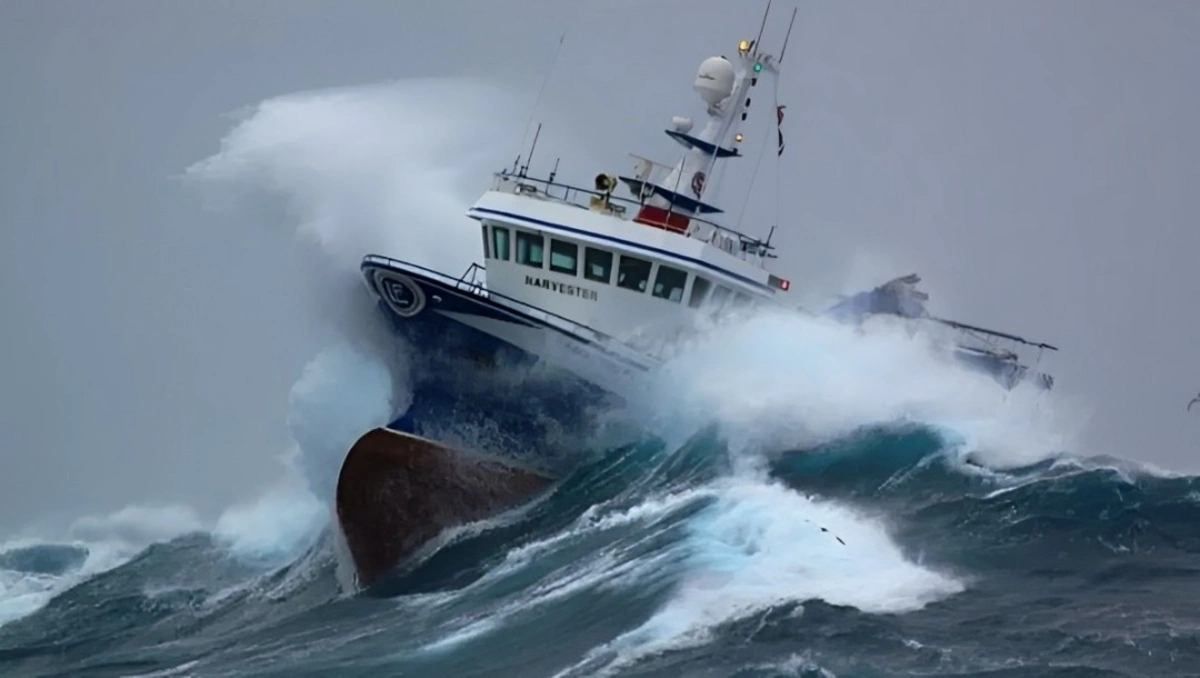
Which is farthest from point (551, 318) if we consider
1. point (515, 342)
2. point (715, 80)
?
point (715, 80)

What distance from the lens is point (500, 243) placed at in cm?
3272

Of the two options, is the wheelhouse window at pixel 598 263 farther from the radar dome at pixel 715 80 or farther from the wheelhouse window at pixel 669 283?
the radar dome at pixel 715 80

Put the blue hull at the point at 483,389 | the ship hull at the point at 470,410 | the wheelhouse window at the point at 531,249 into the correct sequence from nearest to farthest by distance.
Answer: the ship hull at the point at 470,410, the blue hull at the point at 483,389, the wheelhouse window at the point at 531,249

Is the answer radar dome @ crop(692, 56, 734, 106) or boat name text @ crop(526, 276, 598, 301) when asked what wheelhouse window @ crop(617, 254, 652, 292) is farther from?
radar dome @ crop(692, 56, 734, 106)

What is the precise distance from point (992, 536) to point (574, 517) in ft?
25.3

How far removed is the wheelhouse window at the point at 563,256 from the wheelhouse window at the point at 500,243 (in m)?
1.14

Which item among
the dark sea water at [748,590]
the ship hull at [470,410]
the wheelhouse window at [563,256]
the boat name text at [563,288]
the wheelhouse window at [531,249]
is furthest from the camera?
the wheelhouse window at [531,249]

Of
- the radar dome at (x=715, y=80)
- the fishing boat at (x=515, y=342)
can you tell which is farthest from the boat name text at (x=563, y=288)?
the radar dome at (x=715, y=80)

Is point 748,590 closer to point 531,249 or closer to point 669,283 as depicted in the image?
point 669,283

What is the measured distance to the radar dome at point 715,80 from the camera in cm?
3462

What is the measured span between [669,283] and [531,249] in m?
2.88

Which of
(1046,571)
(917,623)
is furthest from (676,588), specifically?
(1046,571)

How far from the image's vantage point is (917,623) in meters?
19.7

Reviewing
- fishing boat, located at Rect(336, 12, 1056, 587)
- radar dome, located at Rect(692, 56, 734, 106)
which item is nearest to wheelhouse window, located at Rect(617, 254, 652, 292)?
fishing boat, located at Rect(336, 12, 1056, 587)
